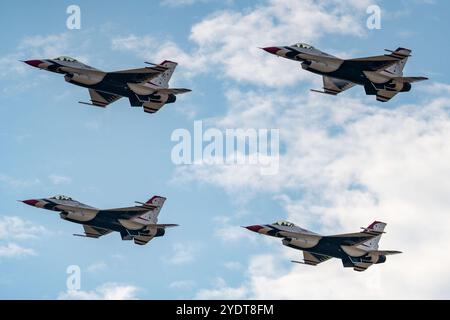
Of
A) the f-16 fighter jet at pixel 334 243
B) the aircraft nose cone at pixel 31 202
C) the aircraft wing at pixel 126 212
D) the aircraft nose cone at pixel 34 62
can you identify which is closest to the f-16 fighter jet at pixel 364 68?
the f-16 fighter jet at pixel 334 243

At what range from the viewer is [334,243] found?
298ft

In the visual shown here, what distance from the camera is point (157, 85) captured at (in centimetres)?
9488

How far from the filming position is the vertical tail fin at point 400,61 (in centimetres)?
9138

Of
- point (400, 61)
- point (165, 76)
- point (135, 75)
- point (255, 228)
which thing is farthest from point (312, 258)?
point (135, 75)

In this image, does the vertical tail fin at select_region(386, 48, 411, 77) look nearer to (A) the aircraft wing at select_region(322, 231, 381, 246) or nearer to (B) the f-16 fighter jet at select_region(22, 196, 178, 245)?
(A) the aircraft wing at select_region(322, 231, 381, 246)

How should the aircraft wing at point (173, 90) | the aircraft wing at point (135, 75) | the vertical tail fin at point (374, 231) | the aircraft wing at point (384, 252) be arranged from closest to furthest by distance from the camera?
the aircraft wing at point (384, 252) → the vertical tail fin at point (374, 231) → the aircraft wing at point (173, 90) → the aircraft wing at point (135, 75)

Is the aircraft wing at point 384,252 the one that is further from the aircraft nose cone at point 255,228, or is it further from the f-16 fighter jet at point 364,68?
the f-16 fighter jet at point 364,68

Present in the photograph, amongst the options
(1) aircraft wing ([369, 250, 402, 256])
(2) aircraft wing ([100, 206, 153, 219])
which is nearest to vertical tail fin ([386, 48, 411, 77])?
(1) aircraft wing ([369, 250, 402, 256])

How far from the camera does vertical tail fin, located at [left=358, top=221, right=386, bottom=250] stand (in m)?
90.9

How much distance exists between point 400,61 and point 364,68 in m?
4.23

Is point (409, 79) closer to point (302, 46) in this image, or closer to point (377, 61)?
point (377, 61)
